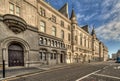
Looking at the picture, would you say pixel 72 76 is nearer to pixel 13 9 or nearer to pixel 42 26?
pixel 13 9

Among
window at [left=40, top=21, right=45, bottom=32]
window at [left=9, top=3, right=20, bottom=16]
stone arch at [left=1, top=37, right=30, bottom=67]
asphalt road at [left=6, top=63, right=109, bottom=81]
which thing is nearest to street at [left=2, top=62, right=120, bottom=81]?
asphalt road at [left=6, top=63, right=109, bottom=81]

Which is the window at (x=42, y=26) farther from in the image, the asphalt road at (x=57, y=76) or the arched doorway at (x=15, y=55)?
the asphalt road at (x=57, y=76)

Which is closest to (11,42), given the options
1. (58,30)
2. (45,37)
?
(45,37)

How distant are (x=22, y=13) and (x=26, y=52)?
6930 mm

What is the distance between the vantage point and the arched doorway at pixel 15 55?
16.7 meters

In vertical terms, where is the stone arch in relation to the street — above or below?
above

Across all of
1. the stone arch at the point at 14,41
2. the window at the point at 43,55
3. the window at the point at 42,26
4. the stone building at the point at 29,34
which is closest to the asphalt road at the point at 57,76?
the stone arch at the point at 14,41

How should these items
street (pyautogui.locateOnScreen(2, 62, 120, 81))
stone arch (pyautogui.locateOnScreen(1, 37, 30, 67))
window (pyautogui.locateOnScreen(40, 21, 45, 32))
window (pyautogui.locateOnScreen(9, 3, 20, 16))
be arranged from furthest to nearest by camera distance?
window (pyautogui.locateOnScreen(40, 21, 45, 32))
window (pyautogui.locateOnScreen(9, 3, 20, 16))
stone arch (pyautogui.locateOnScreen(1, 37, 30, 67))
street (pyautogui.locateOnScreen(2, 62, 120, 81))

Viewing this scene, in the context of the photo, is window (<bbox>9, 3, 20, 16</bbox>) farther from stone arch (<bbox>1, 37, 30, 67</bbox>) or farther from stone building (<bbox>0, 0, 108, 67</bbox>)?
stone arch (<bbox>1, 37, 30, 67</bbox>)

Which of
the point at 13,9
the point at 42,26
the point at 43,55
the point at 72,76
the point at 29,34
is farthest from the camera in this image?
the point at 42,26

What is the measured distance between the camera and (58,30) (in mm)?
31281

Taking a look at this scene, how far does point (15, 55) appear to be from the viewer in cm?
1756

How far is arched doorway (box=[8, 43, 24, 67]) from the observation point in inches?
658

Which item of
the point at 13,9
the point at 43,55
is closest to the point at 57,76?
the point at 13,9
